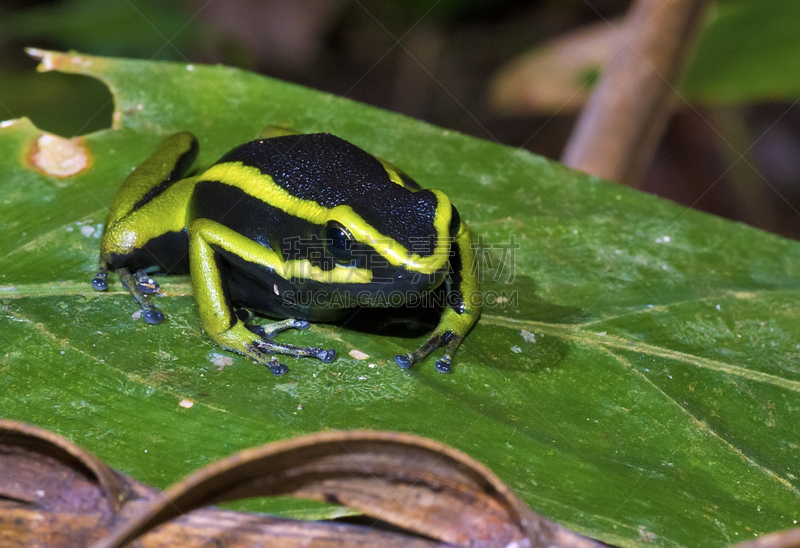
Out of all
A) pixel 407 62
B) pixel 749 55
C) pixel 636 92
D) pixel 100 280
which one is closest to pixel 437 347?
pixel 100 280

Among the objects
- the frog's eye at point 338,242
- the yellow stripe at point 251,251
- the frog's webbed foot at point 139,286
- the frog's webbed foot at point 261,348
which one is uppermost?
the frog's eye at point 338,242

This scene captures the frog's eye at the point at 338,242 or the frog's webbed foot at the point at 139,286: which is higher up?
the frog's eye at the point at 338,242

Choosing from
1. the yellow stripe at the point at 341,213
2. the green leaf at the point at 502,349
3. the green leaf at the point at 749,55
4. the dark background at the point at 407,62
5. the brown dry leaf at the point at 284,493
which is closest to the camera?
the brown dry leaf at the point at 284,493

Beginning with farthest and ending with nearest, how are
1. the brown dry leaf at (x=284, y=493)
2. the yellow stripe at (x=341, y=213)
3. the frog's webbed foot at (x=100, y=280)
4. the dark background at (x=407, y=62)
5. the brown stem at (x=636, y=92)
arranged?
the dark background at (x=407, y=62), the brown stem at (x=636, y=92), the frog's webbed foot at (x=100, y=280), the yellow stripe at (x=341, y=213), the brown dry leaf at (x=284, y=493)

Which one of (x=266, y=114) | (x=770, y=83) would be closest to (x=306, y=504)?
(x=266, y=114)

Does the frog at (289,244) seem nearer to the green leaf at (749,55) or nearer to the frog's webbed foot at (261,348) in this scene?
the frog's webbed foot at (261,348)

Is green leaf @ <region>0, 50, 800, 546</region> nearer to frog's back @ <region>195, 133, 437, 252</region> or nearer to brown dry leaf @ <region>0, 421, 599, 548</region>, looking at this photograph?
brown dry leaf @ <region>0, 421, 599, 548</region>

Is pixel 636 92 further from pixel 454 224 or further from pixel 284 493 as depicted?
pixel 284 493

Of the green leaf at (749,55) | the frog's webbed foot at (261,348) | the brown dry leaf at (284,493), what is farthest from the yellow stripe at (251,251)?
the green leaf at (749,55)
